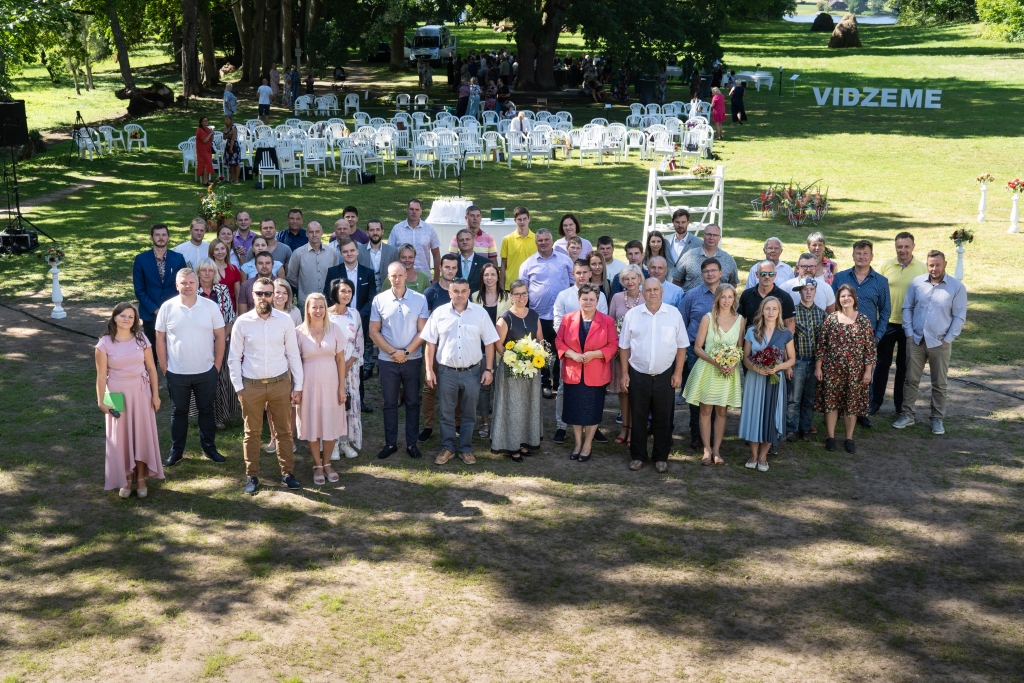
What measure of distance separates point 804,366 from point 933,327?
136 centimetres

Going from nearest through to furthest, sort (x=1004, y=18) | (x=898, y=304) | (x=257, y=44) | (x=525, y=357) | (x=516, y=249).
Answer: (x=525, y=357) < (x=898, y=304) < (x=516, y=249) < (x=257, y=44) < (x=1004, y=18)

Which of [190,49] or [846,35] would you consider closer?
[190,49]

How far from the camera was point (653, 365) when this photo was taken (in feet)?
27.3

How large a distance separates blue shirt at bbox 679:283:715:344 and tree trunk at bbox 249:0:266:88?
33.1 m

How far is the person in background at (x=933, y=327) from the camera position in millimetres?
9180

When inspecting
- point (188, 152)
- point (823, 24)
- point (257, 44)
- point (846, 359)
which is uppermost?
point (823, 24)

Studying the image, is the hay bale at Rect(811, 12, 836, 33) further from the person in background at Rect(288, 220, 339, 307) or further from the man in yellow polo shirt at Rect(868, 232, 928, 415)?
the person in background at Rect(288, 220, 339, 307)

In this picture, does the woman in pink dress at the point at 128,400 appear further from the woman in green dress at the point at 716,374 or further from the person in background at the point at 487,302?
the woman in green dress at the point at 716,374

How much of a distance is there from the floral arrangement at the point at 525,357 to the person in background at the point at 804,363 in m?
2.33

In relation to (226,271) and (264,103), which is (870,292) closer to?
(226,271)

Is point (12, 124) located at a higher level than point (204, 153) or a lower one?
higher

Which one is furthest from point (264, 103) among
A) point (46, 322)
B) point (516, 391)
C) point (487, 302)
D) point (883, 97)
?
point (516, 391)

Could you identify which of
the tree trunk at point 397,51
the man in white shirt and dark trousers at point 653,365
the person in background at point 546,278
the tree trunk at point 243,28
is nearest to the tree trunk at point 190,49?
the tree trunk at point 243,28

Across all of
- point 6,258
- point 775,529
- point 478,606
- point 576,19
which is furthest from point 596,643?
point 576,19
